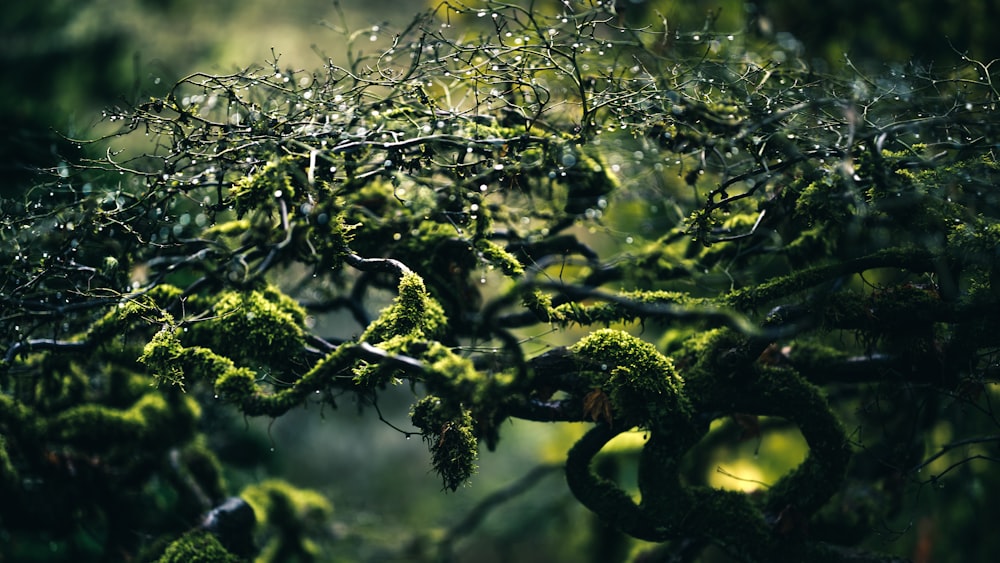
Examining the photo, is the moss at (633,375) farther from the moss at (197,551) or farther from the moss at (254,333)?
the moss at (197,551)

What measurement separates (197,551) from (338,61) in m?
7.28

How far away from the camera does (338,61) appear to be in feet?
30.7

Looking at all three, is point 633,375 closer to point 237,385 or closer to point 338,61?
point 237,385

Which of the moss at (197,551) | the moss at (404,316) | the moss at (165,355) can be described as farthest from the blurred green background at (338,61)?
the moss at (197,551)

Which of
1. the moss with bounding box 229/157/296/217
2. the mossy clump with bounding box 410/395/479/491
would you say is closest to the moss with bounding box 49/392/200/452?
the moss with bounding box 229/157/296/217

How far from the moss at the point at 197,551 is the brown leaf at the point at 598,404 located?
2.19m

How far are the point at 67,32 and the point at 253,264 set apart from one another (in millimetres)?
7360

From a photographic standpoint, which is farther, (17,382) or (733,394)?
(17,382)

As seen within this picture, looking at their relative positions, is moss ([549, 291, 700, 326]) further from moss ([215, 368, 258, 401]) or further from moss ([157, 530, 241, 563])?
moss ([157, 530, 241, 563])

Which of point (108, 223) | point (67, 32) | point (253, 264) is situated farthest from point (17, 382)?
point (67, 32)

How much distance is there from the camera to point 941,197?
289 cm

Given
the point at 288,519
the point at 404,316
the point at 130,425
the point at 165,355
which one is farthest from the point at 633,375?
the point at 288,519

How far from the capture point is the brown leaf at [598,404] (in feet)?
10.1

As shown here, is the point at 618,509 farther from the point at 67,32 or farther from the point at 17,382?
the point at 67,32
